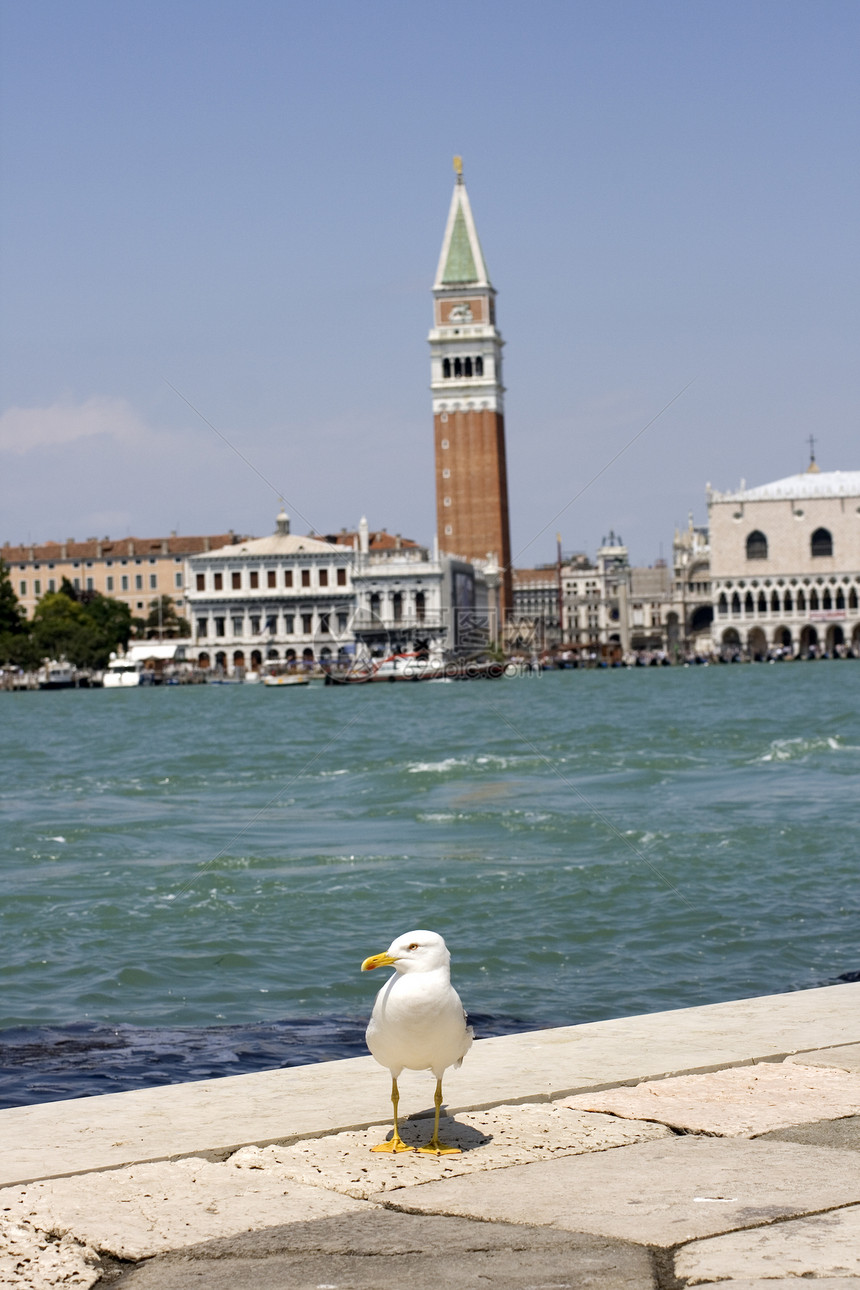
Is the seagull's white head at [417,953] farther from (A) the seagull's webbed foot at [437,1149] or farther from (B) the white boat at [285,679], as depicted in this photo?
(B) the white boat at [285,679]

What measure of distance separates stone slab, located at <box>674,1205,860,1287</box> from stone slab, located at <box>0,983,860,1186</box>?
4.07ft

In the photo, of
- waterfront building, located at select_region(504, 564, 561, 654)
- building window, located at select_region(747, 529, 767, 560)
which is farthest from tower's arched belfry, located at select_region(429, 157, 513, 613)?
waterfront building, located at select_region(504, 564, 561, 654)

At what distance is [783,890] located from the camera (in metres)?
11.0

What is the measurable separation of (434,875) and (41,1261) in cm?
890

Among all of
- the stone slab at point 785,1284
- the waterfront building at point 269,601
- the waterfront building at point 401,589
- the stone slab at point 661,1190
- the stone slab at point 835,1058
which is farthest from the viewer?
the waterfront building at point 269,601

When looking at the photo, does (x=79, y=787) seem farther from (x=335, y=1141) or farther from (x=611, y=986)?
(x=335, y=1141)

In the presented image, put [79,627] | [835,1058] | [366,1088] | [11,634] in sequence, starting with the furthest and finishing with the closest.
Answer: [79,627], [11,634], [835,1058], [366,1088]

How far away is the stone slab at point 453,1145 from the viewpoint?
144 inches

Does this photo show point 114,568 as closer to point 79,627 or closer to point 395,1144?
point 79,627

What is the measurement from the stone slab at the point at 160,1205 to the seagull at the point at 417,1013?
1.41ft

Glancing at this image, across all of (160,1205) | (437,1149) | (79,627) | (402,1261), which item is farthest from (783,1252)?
(79,627)

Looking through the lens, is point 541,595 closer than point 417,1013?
No

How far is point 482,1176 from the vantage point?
11.9 feet

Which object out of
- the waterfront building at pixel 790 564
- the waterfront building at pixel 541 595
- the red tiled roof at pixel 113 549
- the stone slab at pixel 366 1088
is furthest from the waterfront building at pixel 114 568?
the stone slab at pixel 366 1088
